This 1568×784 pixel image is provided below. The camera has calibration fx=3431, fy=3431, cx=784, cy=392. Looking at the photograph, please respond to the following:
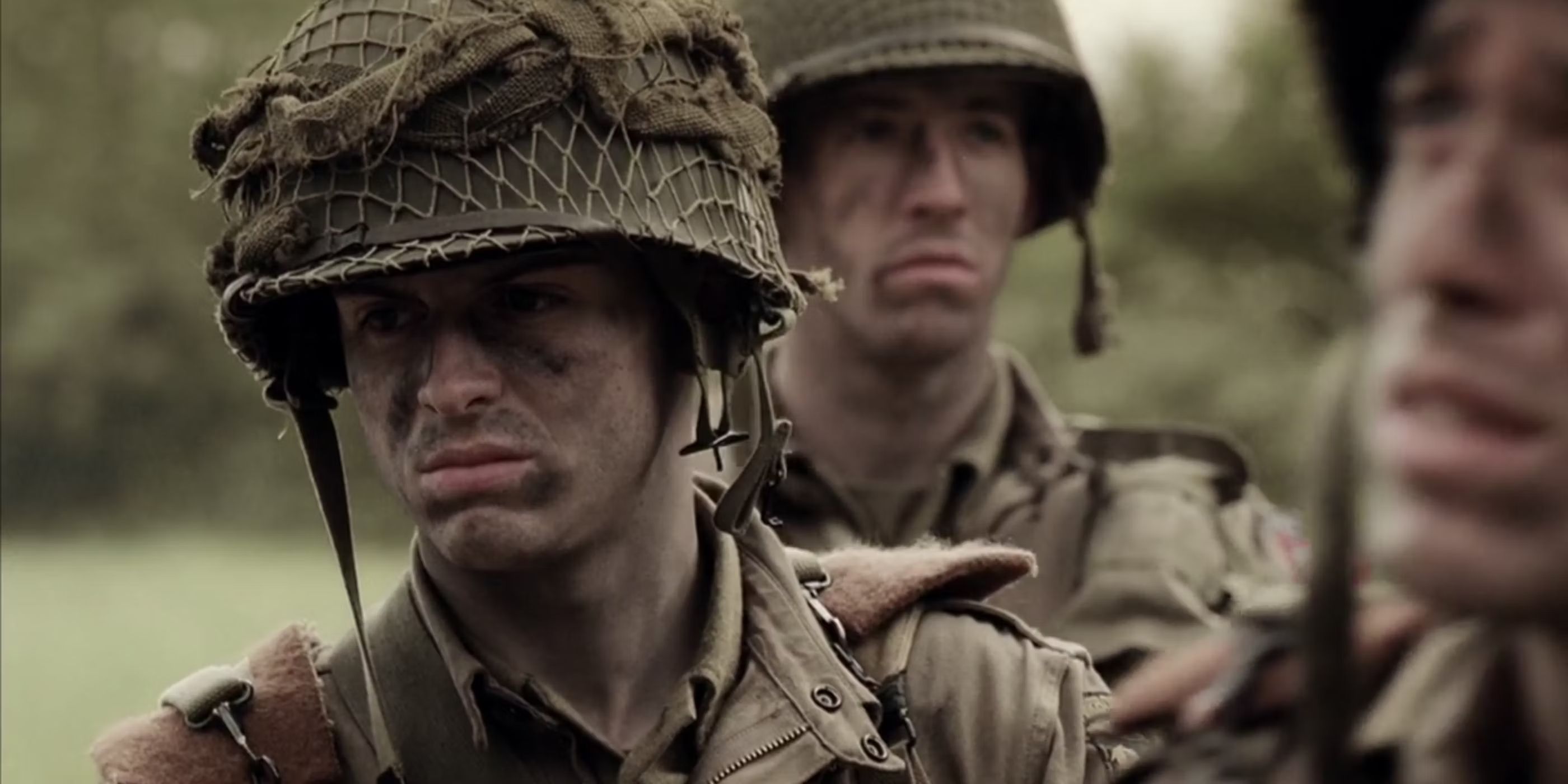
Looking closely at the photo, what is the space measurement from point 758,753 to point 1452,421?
113 inches

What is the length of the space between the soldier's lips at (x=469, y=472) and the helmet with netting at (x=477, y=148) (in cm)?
31

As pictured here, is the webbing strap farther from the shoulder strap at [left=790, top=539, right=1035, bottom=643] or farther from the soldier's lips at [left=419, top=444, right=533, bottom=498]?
the shoulder strap at [left=790, top=539, right=1035, bottom=643]

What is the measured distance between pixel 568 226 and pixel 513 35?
1.09 ft

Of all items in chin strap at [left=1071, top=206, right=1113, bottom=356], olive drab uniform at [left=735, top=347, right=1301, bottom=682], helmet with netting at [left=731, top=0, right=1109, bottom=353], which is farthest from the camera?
chin strap at [left=1071, top=206, right=1113, bottom=356]

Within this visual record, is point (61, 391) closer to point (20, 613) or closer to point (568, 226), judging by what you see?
point (20, 613)

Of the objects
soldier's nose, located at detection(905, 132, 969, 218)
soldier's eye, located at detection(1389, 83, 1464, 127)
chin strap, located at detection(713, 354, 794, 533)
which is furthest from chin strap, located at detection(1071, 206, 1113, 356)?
soldier's eye, located at detection(1389, 83, 1464, 127)

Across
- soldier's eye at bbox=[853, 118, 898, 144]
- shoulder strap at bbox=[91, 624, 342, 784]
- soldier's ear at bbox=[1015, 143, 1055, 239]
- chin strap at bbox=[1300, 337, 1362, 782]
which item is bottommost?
soldier's ear at bbox=[1015, 143, 1055, 239]

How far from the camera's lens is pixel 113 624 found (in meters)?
14.7

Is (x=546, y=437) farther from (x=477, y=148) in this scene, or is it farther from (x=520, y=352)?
(x=477, y=148)

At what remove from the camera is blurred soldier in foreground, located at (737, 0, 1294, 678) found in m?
8.08

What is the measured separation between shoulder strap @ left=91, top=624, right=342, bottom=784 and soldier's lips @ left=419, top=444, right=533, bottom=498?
0.41 meters

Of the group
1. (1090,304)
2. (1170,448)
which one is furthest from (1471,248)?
(1090,304)

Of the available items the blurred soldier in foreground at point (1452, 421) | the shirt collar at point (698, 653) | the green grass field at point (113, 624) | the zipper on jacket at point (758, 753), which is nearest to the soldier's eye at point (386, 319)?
the shirt collar at point (698, 653)

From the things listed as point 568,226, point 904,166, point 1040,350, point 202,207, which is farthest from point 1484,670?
point 202,207
